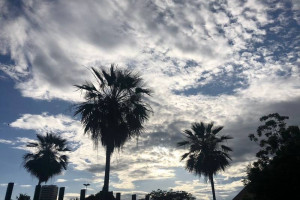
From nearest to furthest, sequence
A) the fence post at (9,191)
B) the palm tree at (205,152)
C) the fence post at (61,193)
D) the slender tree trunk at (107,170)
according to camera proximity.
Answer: the fence post at (9,191), the fence post at (61,193), the slender tree trunk at (107,170), the palm tree at (205,152)

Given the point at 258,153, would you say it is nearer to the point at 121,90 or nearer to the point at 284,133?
the point at 284,133

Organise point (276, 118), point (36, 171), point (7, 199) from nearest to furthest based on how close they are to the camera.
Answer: point (7, 199) → point (276, 118) → point (36, 171)

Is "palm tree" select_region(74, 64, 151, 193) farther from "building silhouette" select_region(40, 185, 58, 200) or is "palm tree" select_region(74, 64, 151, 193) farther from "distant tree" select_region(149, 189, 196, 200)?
"distant tree" select_region(149, 189, 196, 200)

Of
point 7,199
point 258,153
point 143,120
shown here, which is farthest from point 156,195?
point 7,199

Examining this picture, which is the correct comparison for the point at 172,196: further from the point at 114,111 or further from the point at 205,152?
the point at 114,111

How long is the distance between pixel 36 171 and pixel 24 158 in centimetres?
204

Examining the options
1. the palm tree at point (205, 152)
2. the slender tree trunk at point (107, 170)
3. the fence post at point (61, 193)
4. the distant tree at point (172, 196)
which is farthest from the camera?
the distant tree at point (172, 196)

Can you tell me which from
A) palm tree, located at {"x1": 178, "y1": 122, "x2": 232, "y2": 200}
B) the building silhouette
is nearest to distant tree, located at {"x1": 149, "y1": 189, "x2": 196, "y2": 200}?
palm tree, located at {"x1": 178, "y1": 122, "x2": 232, "y2": 200}

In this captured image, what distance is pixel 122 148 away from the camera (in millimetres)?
15352

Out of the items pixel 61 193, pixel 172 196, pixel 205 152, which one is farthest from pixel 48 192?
pixel 172 196

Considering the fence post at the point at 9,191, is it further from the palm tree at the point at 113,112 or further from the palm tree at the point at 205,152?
the palm tree at the point at 205,152

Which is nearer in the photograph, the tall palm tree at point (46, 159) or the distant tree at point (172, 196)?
the tall palm tree at point (46, 159)

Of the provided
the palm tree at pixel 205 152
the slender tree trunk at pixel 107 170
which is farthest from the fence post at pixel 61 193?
the palm tree at pixel 205 152

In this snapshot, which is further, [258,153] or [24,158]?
[24,158]
